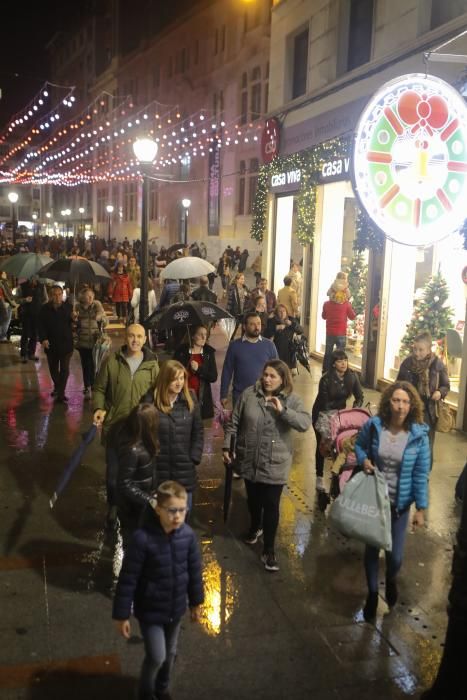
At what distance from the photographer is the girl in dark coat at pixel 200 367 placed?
7.23 metres

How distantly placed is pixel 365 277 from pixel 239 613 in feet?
32.5

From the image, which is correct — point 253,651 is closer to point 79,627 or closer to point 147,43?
point 79,627

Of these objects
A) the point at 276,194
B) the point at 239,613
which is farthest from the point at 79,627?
the point at 276,194

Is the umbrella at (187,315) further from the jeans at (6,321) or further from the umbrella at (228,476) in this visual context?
the jeans at (6,321)

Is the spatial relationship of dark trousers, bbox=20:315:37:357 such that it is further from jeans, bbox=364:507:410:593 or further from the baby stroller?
jeans, bbox=364:507:410:593

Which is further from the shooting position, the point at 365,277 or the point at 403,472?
the point at 365,277

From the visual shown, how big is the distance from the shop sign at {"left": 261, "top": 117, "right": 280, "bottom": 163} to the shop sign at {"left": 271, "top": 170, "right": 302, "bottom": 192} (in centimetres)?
63

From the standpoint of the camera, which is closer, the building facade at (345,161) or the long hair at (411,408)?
the long hair at (411,408)

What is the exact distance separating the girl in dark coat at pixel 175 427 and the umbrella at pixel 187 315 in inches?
127

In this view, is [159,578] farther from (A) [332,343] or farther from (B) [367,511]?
(A) [332,343]

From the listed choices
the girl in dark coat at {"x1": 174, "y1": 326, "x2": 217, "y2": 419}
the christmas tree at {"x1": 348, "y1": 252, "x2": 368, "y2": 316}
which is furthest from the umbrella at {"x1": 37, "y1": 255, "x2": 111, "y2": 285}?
the girl in dark coat at {"x1": 174, "y1": 326, "x2": 217, "y2": 419}

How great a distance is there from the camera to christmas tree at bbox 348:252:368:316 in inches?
549

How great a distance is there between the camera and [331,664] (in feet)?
14.1

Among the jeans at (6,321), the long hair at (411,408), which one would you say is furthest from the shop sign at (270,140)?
the long hair at (411,408)
